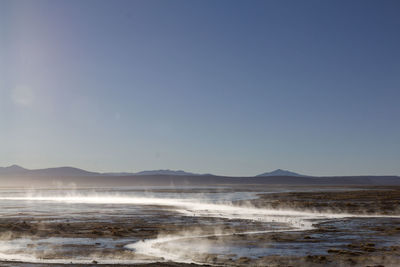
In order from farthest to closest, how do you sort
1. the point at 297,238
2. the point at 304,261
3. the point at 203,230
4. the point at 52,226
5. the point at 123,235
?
the point at 52,226
the point at 203,230
the point at 123,235
the point at 297,238
the point at 304,261

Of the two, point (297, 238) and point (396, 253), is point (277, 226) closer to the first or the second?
point (297, 238)

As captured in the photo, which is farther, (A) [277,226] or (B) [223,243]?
(A) [277,226]

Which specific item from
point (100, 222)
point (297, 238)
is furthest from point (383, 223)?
point (100, 222)

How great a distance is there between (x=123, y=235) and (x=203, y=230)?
570 centimetres

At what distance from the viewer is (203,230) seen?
3055cm

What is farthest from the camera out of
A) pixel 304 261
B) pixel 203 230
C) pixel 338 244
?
pixel 203 230

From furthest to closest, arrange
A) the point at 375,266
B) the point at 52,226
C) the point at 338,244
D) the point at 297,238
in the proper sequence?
the point at 52,226 → the point at 297,238 → the point at 338,244 → the point at 375,266

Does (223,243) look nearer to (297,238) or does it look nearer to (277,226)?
(297,238)

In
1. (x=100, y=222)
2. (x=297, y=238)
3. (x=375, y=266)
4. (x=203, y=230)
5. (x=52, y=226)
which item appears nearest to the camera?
(x=375, y=266)

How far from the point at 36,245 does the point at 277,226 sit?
55.4 ft

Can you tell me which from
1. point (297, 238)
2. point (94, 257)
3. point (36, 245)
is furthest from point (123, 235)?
point (297, 238)

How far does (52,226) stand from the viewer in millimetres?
32719

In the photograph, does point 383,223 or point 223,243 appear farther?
point 383,223

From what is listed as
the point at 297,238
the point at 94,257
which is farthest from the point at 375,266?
the point at 94,257
